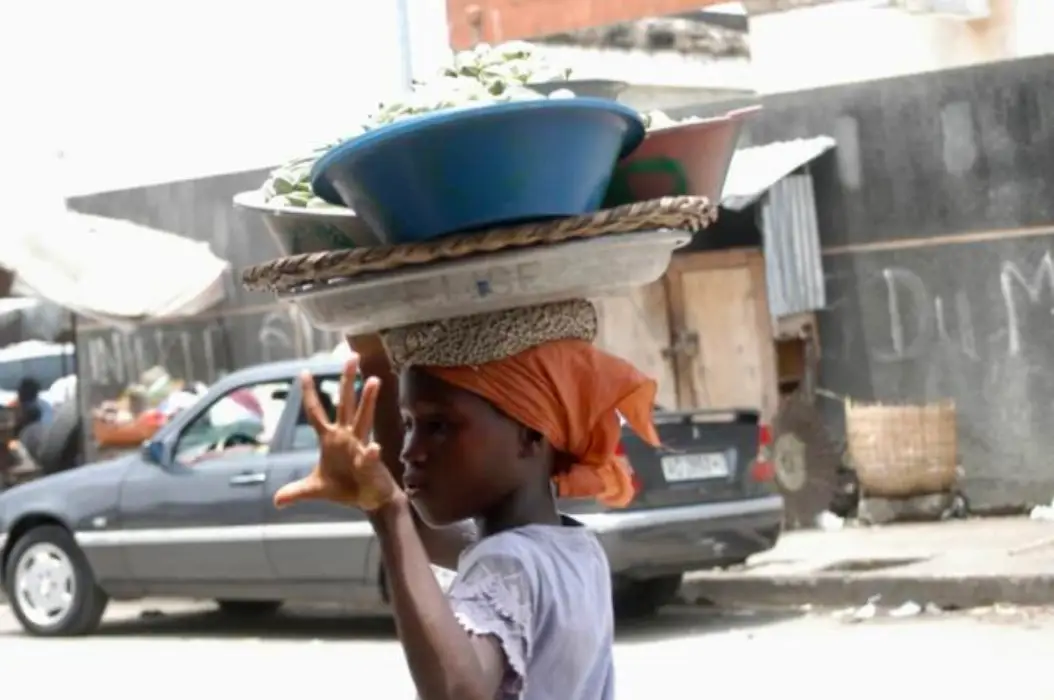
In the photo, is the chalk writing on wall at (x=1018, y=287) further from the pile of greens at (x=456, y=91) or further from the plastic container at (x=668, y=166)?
the plastic container at (x=668, y=166)

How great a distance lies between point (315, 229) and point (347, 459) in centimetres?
56

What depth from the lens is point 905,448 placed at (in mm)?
13344

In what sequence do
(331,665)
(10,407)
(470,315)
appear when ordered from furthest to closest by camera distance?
(10,407) < (331,665) < (470,315)

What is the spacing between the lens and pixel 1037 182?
13.2 metres

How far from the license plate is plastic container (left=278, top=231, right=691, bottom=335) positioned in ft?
25.2

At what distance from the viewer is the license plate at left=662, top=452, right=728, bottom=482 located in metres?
10.2

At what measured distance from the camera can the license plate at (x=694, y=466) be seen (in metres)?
10.2

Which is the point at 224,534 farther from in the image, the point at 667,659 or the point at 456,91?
the point at 456,91

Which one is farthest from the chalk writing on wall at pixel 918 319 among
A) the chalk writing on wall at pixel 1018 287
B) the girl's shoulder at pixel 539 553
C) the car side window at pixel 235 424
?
the girl's shoulder at pixel 539 553

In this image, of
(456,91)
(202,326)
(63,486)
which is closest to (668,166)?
(456,91)

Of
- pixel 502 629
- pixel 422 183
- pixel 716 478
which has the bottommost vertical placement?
pixel 716 478

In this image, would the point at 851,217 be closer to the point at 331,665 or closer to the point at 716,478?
the point at 716,478

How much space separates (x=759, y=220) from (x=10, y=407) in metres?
7.88

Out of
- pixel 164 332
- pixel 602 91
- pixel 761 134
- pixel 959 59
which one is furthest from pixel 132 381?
pixel 602 91
